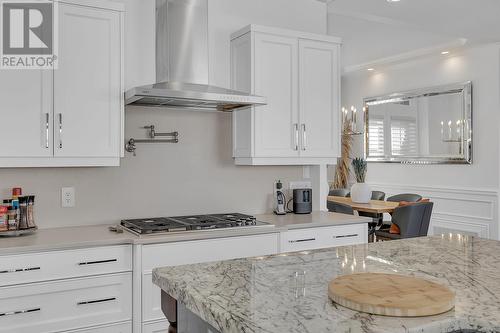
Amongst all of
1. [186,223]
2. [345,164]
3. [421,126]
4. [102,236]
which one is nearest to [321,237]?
[186,223]

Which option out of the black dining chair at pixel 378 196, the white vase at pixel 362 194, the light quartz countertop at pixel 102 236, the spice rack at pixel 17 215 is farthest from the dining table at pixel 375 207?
the spice rack at pixel 17 215

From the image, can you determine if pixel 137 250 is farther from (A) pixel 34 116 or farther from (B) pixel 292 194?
(B) pixel 292 194

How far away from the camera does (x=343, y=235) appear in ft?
11.1

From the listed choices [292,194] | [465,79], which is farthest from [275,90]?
[465,79]

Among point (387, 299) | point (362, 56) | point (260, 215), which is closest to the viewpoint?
point (387, 299)

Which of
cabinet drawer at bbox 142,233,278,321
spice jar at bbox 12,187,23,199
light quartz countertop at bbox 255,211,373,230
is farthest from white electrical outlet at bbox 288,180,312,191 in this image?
spice jar at bbox 12,187,23,199

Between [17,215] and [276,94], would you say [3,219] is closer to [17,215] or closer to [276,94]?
[17,215]

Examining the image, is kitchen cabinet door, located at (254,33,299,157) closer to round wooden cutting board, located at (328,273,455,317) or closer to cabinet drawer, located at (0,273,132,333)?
cabinet drawer, located at (0,273,132,333)

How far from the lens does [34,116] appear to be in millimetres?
2656

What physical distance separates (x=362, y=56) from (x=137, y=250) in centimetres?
505

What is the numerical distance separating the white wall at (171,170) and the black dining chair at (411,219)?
1622 mm

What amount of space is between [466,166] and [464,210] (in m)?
0.56

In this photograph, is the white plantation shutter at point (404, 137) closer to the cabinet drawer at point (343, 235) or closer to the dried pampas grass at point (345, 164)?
the dried pampas grass at point (345, 164)

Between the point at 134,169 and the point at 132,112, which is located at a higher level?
the point at 132,112
